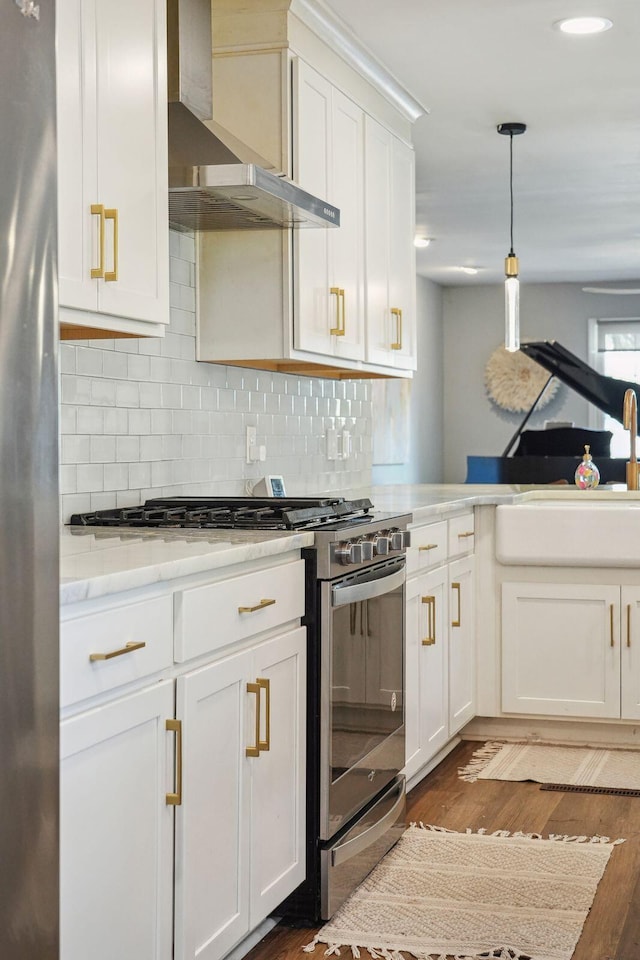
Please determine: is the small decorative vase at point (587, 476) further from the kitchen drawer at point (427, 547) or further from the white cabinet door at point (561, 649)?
the kitchen drawer at point (427, 547)

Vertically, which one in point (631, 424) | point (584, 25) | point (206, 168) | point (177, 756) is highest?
point (584, 25)

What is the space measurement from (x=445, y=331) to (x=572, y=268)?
163cm

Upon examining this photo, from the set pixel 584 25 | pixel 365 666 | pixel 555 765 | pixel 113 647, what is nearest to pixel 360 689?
pixel 365 666

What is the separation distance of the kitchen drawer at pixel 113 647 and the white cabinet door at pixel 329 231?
70.0 inches

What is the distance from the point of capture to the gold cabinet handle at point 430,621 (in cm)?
362

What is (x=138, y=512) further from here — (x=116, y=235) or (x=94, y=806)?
(x=94, y=806)

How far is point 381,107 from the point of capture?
Answer: 4402mm

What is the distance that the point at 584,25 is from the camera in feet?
12.3

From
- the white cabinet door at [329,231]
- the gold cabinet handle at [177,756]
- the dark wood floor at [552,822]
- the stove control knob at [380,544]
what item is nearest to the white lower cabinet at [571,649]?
the dark wood floor at [552,822]

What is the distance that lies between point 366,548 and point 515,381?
803cm

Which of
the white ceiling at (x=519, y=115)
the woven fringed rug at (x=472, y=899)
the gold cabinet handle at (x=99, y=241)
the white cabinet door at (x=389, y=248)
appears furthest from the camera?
the white cabinet door at (x=389, y=248)

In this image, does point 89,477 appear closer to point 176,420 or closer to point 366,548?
point 176,420

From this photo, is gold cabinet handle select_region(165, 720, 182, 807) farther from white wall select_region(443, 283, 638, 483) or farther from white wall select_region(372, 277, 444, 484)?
white wall select_region(443, 283, 638, 483)

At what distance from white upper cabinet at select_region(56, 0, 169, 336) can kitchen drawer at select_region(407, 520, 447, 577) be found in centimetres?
122
